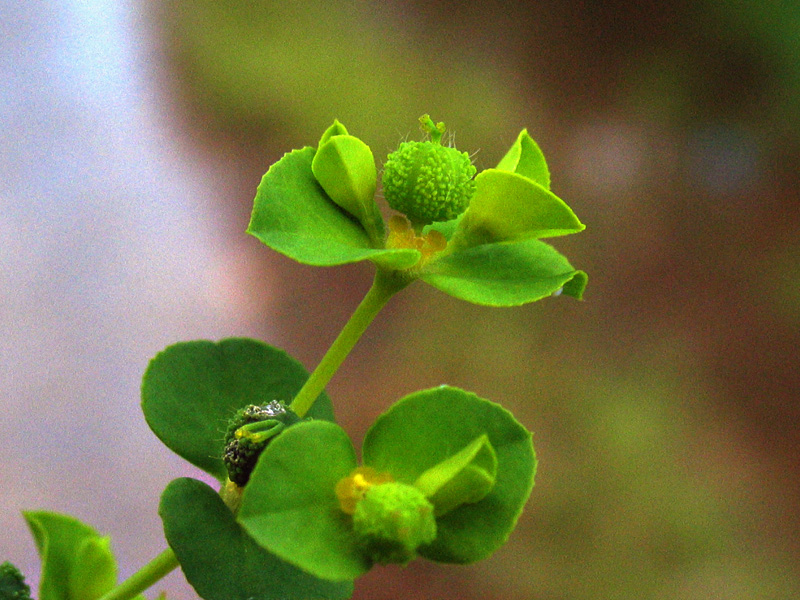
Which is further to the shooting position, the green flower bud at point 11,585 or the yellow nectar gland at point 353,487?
the green flower bud at point 11,585

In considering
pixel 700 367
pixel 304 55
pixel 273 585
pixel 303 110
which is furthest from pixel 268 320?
pixel 273 585

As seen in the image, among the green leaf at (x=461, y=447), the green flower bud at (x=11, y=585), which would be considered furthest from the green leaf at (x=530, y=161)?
the green flower bud at (x=11, y=585)

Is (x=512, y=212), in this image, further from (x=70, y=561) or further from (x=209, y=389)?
(x=70, y=561)

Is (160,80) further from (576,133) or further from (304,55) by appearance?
(576,133)

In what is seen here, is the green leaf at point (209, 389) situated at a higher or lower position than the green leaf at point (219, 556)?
higher

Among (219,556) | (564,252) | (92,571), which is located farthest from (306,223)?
(564,252)

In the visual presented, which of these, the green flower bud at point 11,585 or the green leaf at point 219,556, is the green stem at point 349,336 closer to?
the green leaf at point 219,556

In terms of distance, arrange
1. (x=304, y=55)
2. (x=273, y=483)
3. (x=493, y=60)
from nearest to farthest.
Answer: (x=273, y=483), (x=304, y=55), (x=493, y=60)
